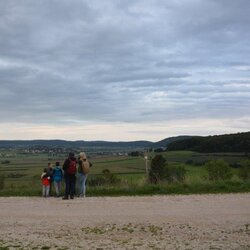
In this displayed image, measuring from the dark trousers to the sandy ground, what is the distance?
23.8 inches

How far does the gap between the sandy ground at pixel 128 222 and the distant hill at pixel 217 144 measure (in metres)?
42.8

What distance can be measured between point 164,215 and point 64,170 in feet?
19.9

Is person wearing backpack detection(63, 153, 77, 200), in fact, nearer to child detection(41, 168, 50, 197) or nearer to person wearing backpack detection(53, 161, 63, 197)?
person wearing backpack detection(53, 161, 63, 197)

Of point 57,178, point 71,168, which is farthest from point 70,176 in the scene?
point 57,178

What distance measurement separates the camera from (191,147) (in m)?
72.0

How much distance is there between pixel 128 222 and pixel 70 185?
597cm

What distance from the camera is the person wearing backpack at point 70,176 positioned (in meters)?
18.2

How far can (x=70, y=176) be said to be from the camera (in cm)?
1852

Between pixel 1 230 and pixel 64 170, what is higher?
pixel 64 170

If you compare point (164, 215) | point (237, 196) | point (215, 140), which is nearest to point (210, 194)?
point (237, 196)

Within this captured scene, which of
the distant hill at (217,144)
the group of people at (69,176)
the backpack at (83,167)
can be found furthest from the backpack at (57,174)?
the distant hill at (217,144)

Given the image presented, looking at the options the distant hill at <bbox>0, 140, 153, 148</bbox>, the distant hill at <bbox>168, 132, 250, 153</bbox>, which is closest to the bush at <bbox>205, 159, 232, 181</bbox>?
the distant hill at <bbox>168, 132, 250, 153</bbox>

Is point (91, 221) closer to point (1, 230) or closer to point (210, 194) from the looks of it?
point (1, 230)

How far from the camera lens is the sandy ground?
10.3 metres
